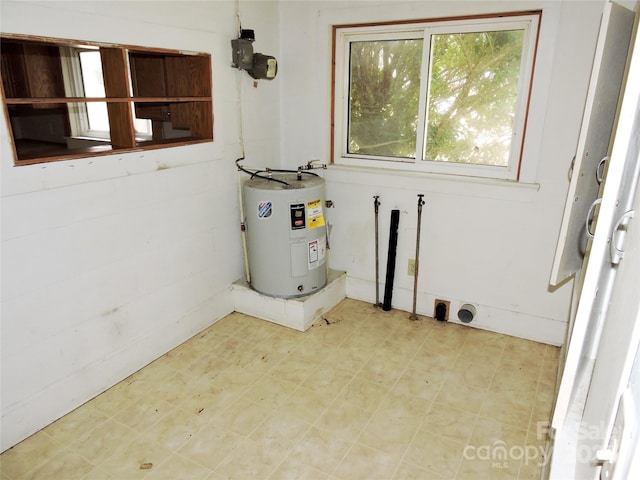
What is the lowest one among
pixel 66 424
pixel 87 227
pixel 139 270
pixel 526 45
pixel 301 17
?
pixel 66 424

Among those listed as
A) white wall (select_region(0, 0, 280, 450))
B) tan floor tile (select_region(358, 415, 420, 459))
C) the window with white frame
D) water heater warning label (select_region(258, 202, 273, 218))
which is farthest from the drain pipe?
tan floor tile (select_region(358, 415, 420, 459))

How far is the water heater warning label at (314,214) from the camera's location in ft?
9.77

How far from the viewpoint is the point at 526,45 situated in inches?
104

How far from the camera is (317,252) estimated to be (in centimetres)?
313

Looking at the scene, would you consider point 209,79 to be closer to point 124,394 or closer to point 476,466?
point 124,394

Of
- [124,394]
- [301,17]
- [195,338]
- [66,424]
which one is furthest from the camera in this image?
[301,17]

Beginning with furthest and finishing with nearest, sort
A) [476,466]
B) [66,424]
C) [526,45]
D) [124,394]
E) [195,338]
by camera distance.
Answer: [195,338]
[526,45]
[124,394]
[66,424]
[476,466]

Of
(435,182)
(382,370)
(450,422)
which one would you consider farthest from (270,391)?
(435,182)

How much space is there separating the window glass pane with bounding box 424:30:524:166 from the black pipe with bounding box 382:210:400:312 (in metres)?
0.51

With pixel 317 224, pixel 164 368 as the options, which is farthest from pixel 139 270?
pixel 317 224

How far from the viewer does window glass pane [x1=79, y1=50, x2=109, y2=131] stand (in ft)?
11.5

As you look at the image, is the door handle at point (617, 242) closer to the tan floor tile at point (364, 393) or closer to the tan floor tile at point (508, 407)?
the tan floor tile at point (508, 407)

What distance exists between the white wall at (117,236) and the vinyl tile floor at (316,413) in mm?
197

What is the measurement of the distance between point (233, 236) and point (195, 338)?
2.52 ft
